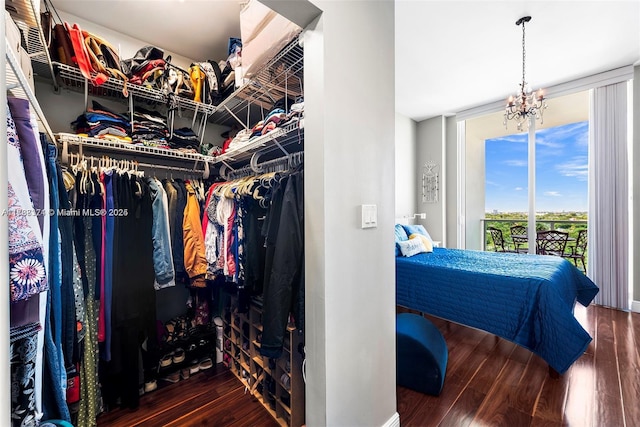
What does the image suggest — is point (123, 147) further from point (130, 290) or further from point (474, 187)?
point (474, 187)

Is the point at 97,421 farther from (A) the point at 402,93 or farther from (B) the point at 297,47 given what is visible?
(A) the point at 402,93

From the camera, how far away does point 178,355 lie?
6.34ft

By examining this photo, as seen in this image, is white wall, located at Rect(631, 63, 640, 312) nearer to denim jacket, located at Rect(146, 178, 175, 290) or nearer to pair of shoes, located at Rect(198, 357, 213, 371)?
pair of shoes, located at Rect(198, 357, 213, 371)

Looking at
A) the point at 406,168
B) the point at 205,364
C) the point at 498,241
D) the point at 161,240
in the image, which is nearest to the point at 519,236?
the point at 498,241

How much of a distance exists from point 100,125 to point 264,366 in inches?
73.7

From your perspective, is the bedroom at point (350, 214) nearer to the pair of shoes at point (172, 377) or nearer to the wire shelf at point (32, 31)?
the wire shelf at point (32, 31)

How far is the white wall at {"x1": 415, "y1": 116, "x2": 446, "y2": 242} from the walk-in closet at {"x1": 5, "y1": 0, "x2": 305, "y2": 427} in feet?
11.9

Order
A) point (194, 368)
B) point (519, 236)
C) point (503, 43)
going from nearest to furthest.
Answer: point (194, 368)
point (503, 43)
point (519, 236)

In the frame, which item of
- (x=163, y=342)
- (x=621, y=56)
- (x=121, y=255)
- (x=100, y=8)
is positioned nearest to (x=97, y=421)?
(x=163, y=342)

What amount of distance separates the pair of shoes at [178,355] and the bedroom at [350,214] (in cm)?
125

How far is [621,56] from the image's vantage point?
2859mm

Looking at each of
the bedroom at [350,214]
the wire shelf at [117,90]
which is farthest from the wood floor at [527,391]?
the wire shelf at [117,90]

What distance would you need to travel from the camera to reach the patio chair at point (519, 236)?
4607mm

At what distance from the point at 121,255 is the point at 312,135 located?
1.31m
